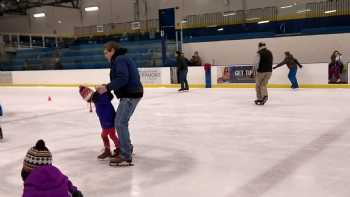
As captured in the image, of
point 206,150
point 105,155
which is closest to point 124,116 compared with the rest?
point 105,155

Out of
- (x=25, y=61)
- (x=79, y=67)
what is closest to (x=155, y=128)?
(x=79, y=67)

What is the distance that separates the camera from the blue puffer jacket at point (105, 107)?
451 cm

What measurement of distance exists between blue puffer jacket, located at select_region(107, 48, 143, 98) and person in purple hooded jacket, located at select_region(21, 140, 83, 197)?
181cm

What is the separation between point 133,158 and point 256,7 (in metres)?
21.5

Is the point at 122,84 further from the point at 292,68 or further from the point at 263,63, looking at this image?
the point at 292,68

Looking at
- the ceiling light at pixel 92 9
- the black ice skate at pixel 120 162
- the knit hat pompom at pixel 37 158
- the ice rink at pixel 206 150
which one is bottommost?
the ice rink at pixel 206 150

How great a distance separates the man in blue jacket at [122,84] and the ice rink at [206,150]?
1.65 ft

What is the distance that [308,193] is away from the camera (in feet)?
11.3

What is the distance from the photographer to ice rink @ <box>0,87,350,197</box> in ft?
12.2

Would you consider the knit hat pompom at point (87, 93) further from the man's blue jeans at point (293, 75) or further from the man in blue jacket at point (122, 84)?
the man's blue jeans at point (293, 75)

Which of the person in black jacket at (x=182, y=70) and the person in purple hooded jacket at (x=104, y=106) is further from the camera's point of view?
the person in black jacket at (x=182, y=70)

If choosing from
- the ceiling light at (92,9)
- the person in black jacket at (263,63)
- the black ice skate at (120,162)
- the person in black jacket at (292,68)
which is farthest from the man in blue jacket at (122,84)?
the ceiling light at (92,9)

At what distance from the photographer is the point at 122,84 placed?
4.09 m

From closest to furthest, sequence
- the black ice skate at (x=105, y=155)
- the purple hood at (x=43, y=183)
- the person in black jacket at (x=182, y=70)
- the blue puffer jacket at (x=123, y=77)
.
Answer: the purple hood at (x=43, y=183) → the blue puffer jacket at (x=123, y=77) → the black ice skate at (x=105, y=155) → the person in black jacket at (x=182, y=70)
